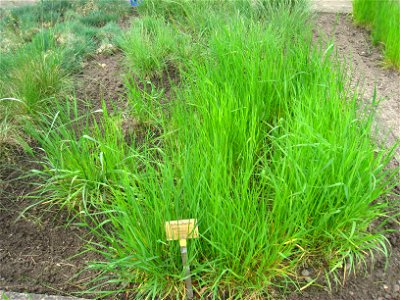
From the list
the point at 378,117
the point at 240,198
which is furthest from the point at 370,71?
the point at 240,198

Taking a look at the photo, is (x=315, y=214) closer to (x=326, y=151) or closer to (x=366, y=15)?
(x=326, y=151)

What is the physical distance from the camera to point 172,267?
1.99m

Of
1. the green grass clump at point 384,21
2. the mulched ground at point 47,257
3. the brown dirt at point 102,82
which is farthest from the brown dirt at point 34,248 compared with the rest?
the green grass clump at point 384,21

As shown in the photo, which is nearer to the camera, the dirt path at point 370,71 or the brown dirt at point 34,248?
the brown dirt at point 34,248

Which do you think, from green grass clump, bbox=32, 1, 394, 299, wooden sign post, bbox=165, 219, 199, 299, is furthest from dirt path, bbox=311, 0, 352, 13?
wooden sign post, bbox=165, 219, 199, 299

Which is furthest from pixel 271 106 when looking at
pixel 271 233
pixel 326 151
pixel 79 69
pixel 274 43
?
pixel 79 69

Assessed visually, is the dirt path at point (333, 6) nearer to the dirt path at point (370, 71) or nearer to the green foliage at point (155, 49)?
the dirt path at point (370, 71)

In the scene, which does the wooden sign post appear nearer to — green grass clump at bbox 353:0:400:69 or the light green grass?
the light green grass

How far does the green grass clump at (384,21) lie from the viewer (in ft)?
11.8

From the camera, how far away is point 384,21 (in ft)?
13.1

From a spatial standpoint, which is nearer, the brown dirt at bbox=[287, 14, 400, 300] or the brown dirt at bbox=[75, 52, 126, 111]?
the brown dirt at bbox=[287, 14, 400, 300]

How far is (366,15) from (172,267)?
11.2ft

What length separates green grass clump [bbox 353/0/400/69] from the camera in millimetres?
3596

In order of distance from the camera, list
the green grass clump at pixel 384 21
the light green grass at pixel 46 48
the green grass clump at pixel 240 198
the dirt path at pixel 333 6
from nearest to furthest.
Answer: the green grass clump at pixel 240 198, the light green grass at pixel 46 48, the green grass clump at pixel 384 21, the dirt path at pixel 333 6
